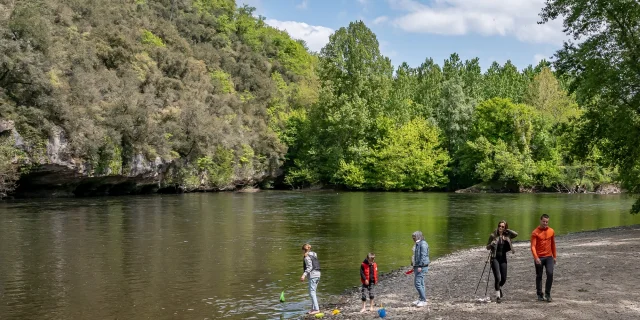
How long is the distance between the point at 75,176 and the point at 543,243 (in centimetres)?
6183

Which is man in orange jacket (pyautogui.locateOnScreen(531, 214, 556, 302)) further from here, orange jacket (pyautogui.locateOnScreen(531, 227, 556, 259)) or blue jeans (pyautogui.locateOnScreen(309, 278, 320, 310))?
blue jeans (pyautogui.locateOnScreen(309, 278, 320, 310))

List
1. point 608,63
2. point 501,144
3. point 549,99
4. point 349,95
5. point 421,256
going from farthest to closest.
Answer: point 349,95 → point 549,99 → point 501,144 → point 608,63 → point 421,256

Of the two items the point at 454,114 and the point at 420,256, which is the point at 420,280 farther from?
the point at 454,114

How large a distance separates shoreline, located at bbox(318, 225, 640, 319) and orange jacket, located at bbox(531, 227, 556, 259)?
4.44 ft

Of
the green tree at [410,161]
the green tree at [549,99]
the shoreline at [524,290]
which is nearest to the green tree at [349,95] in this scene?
the green tree at [410,161]

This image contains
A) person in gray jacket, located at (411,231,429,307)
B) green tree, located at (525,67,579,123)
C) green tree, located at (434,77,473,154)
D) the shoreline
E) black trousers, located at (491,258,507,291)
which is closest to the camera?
the shoreline

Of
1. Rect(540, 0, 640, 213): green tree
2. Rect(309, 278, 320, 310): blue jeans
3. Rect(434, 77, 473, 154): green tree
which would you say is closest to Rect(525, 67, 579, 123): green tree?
Rect(434, 77, 473, 154): green tree

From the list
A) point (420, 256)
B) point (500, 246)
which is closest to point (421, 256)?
point (420, 256)

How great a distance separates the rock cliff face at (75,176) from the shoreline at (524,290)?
48.1 meters

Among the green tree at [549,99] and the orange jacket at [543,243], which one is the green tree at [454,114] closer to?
the green tree at [549,99]

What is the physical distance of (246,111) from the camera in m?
110

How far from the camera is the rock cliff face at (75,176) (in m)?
60.0

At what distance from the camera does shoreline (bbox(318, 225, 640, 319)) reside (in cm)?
1474

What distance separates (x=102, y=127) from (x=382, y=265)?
52.7 meters
